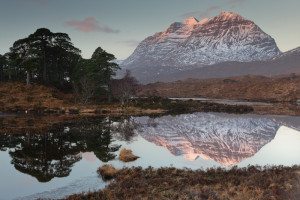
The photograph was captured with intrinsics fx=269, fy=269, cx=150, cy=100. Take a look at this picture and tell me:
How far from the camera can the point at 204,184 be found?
1923 centimetres

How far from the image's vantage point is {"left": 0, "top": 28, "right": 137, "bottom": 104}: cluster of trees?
3319 inches

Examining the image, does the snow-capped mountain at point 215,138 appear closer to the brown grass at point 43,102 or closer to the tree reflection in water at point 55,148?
the tree reflection in water at point 55,148

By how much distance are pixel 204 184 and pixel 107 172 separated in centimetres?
822

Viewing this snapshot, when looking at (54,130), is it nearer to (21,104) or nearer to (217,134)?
A: (217,134)

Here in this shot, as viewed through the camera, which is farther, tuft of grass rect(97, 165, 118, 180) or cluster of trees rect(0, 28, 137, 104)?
cluster of trees rect(0, 28, 137, 104)

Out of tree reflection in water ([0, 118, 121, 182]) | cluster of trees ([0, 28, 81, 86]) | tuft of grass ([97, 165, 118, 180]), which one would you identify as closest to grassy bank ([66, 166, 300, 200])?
tuft of grass ([97, 165, 118, 180])

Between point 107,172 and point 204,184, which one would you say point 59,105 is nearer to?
point 107,172

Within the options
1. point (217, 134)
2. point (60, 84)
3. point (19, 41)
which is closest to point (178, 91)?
point (60, 84)

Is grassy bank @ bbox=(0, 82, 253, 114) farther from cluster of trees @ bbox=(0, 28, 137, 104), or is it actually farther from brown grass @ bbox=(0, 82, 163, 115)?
cluster of trees @ bbox=(0, 28, 137, 104)

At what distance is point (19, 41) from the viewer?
9181 centimetres

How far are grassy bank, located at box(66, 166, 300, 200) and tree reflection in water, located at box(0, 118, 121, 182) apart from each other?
6565 mm

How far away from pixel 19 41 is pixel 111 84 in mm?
35105

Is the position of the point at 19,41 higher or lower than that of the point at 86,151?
higher

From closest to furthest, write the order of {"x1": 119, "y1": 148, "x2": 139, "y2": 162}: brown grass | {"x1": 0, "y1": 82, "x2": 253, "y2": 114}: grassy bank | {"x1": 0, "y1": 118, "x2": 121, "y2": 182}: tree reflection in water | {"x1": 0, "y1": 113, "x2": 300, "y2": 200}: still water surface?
1. {"x1": 0, "y1": 113, "x2": 300, "y2": 200}: still water surface
2. {"x1": 0, "y1": 118, "x2": 121, "y2": 182}: tree reflection in water
3. {"x1": 119, "y1": 148, "x2": 139, "y2": 162}: brown grass
4. {"x1": 0, "y1": 82, "x2": 253, "y2": 114}: grassy bank
